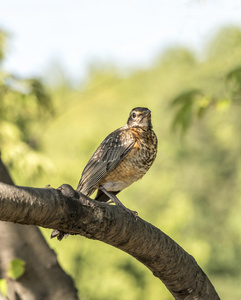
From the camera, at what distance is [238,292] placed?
3047 cm

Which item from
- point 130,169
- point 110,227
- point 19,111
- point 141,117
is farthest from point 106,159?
point 19,111

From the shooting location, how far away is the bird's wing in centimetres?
449

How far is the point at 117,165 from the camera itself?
4637 millimetres

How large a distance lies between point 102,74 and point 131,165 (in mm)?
51851

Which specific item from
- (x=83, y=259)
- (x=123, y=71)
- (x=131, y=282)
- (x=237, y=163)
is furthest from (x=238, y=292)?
(x=123, y=71)

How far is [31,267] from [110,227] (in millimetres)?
1032

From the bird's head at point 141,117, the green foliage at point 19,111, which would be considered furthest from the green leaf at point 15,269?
the green foliage at point 19,111

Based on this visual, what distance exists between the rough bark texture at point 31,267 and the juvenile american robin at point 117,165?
2.36 feet

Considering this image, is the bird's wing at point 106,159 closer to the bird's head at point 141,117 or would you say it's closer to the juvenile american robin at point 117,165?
the juvenile american robin at point 117,165

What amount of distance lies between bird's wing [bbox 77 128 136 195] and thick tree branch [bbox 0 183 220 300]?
1181mm

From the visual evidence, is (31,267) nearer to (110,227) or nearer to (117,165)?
(110,227)

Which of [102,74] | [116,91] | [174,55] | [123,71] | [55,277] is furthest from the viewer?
[123,71]

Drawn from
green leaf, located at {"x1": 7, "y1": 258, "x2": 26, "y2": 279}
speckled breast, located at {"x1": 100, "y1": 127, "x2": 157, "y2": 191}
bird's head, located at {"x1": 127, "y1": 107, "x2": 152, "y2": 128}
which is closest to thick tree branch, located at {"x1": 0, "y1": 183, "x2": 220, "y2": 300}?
green leaf, located at {"x1": 7, "y1": 258, "x2": 26, "y2": 279}

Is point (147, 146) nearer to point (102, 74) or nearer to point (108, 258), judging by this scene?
point (108, 258)
